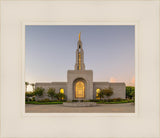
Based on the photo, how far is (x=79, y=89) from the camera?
59.2ft

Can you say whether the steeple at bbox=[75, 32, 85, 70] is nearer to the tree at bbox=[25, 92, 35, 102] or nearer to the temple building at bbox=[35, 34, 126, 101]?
the temple building at bbox=[35, 34, 126, 101]

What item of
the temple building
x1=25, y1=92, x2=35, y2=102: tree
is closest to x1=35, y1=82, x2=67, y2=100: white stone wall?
the temple building

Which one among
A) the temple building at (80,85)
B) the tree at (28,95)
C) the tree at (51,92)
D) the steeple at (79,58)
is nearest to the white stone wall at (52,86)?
the temple building at (80,85)

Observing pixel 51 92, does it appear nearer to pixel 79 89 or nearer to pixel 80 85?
pixel 79 89

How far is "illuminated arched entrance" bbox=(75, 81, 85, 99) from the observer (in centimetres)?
1795

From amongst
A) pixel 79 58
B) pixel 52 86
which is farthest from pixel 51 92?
pixel 79 58

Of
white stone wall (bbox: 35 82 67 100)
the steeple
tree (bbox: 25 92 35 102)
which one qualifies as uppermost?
the steeple

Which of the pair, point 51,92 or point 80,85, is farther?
point 80,85

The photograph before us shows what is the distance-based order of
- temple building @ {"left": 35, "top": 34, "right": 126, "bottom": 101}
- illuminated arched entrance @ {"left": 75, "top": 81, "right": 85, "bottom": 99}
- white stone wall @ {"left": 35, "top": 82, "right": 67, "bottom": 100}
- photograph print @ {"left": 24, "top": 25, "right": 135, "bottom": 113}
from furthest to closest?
illuminated arched entrance @ {"left": 75, "top": 81, "right": 85, "bottom": 99}
white stone wall @ {"left": 35, "top": 82, "right": 67, "bottom": 100}
temple building @ {"left": 35, "top": 34, "right": 126, "bottom": 101}
photograph print @ {"left": 24, "top": 25, "right": 135, "bottom": 113}

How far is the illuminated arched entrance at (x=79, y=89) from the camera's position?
58.9ft

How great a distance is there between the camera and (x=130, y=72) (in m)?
17.1

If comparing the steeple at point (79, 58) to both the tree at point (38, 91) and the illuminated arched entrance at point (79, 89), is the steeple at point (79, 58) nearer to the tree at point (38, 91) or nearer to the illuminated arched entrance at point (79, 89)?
the illuminated arched entrance at point (79, 89)

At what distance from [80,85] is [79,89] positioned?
1.58 feet

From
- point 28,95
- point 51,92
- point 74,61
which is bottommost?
point 28,95
